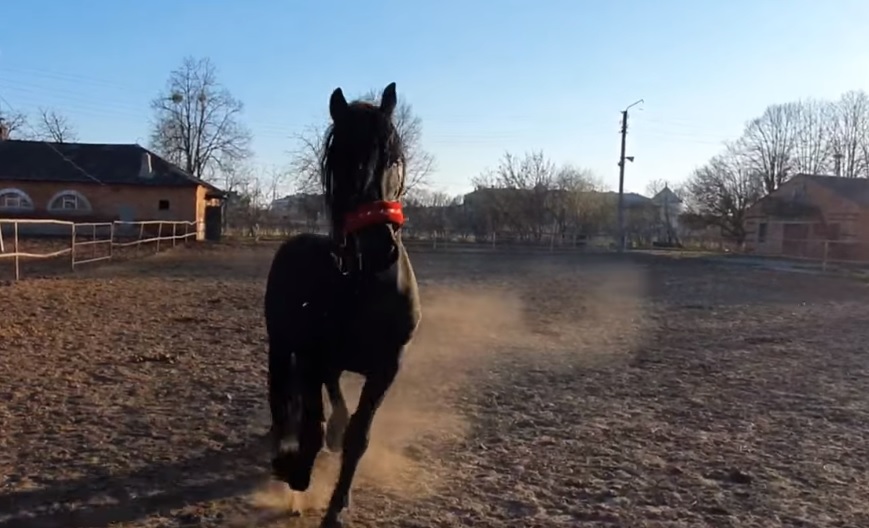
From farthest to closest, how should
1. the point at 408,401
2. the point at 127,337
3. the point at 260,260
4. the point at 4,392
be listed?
1. the point at 260,260
2. the point at 127,337
3. the point at 408,401
4. the point at 4,392

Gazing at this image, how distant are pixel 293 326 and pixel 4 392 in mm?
3099

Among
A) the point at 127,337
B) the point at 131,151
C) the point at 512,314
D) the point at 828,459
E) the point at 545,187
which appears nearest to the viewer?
the point at 828,459

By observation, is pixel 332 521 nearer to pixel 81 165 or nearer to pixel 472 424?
pixel 472 424

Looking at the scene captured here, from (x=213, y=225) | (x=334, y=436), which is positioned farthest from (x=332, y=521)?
(x=213, y=225)

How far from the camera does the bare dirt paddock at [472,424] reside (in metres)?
3.59

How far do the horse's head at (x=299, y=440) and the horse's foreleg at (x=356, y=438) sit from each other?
15 cm

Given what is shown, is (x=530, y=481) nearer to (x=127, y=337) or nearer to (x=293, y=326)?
(x=293, y=326)

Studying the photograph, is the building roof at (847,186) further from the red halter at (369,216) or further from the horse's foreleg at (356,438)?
the red halter at (369,216)

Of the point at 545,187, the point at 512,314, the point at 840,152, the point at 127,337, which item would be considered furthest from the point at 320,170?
the point at 840,152

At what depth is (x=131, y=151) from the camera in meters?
42.2

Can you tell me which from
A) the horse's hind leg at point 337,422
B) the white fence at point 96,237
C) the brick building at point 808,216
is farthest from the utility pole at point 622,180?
the horse's hind leg at point 337,422

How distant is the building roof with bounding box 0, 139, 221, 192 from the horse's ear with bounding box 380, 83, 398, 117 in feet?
127

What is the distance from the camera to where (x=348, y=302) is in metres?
3.33

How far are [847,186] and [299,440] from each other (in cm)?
5173
